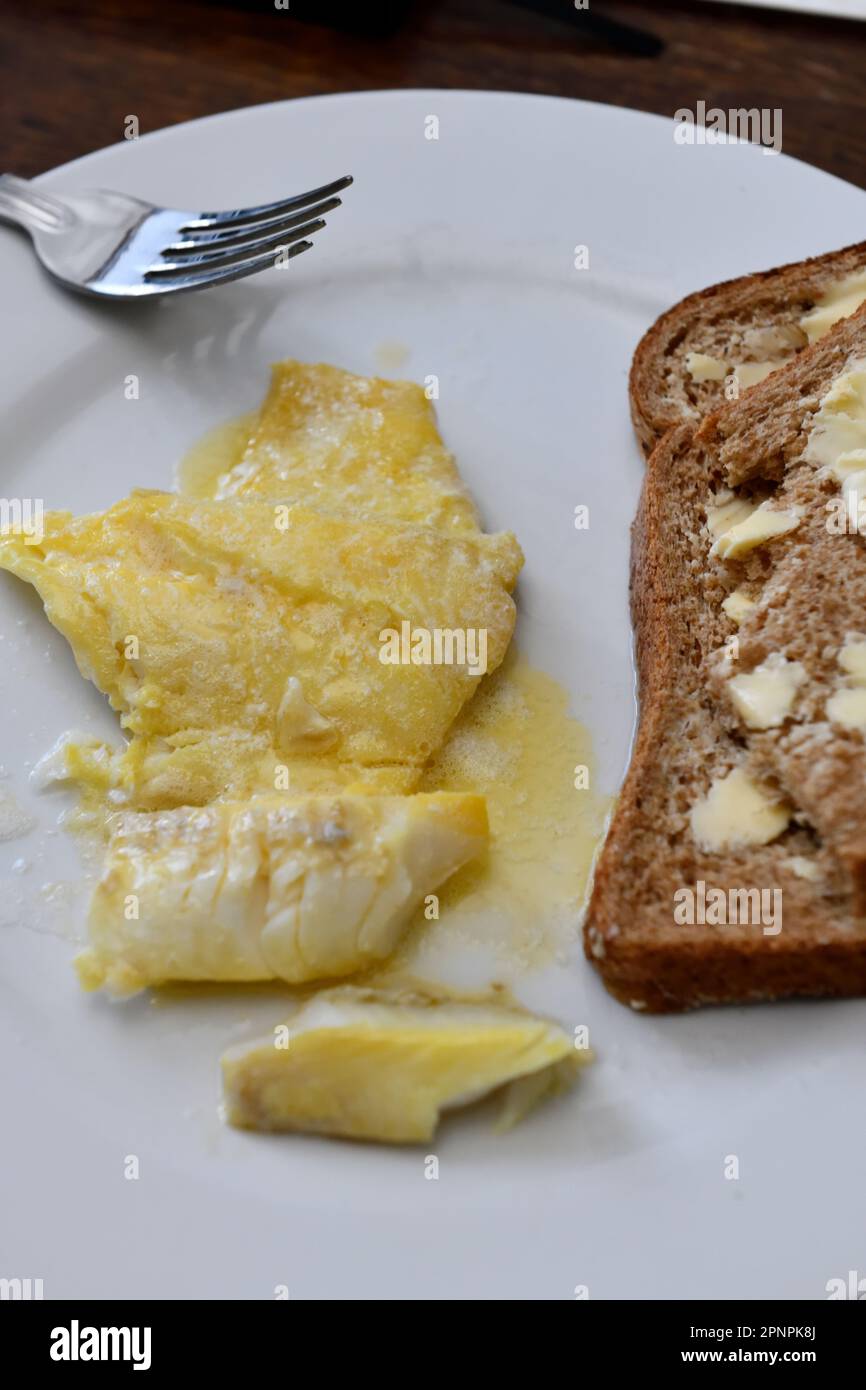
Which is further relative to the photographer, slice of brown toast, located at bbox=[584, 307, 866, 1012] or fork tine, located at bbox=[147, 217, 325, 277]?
fork tine, located at bbox=[147, 217, 325, 277]

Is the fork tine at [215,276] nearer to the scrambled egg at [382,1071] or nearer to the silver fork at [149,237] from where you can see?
the silver fork at [149,237]

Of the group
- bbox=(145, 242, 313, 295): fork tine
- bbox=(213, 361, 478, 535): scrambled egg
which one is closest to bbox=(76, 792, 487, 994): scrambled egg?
bbox=(213, 361, 478, 535): scrambled egg

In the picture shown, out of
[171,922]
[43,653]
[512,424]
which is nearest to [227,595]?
[43,653]

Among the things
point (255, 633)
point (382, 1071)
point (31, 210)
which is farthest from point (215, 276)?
point (382, 1071)

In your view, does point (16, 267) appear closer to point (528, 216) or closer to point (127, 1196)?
point (528, 216)

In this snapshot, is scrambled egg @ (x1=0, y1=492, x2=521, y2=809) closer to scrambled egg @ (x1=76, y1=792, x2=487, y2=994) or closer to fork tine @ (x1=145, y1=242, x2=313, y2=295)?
scrambled egg @ (x1=76, y1=792, x2=487, y2=994)

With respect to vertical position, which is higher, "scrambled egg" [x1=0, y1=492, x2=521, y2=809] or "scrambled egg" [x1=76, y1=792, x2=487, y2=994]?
"scrambled egg" [x1=0, y1=492, x2=521, y2=809]

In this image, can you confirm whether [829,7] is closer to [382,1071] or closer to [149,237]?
[149,237]
